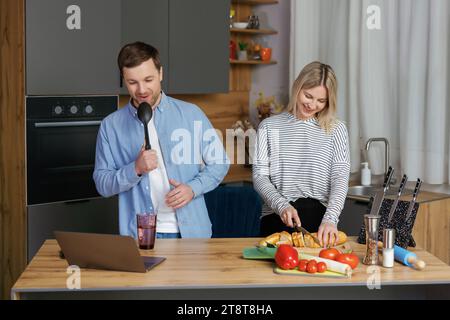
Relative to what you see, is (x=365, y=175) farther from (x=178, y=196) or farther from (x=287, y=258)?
(x=287, y=258)

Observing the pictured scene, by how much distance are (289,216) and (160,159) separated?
1.84 ft

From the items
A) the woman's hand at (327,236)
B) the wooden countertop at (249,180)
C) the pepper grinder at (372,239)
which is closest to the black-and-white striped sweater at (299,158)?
the woman's hand at (327,236)

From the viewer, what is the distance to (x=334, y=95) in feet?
10.8

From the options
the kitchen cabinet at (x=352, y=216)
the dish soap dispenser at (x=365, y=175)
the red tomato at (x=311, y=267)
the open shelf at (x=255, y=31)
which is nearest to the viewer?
the red tomato at (x=311, y=267)

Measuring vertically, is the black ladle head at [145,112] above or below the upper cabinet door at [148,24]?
below

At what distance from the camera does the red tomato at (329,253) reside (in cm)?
264

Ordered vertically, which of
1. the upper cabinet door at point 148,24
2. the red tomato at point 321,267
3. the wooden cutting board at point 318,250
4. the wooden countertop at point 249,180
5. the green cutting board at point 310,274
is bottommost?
the wooden countertop at point 249,180

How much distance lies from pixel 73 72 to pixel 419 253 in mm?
2285

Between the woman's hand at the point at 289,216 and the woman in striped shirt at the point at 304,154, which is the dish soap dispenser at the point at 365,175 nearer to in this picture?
the woman in striped shirt at the point at 304,154

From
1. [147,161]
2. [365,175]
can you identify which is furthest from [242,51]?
[147,161]

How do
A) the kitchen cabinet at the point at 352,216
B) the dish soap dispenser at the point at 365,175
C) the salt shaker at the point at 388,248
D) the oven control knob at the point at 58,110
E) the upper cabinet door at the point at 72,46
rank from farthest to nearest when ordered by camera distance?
the dish soap dispenser at the point at 365,175 < the kitchen cabinet at the point at 352,216 < the oven control knob at the point at 58,110 < the upper cabinet door at the point at 72,46 < the salt shaker at the point at 388,248

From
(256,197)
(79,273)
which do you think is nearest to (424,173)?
(256,197)

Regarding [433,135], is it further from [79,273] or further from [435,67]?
[79,273]

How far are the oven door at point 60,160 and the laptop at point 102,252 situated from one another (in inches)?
65.9
